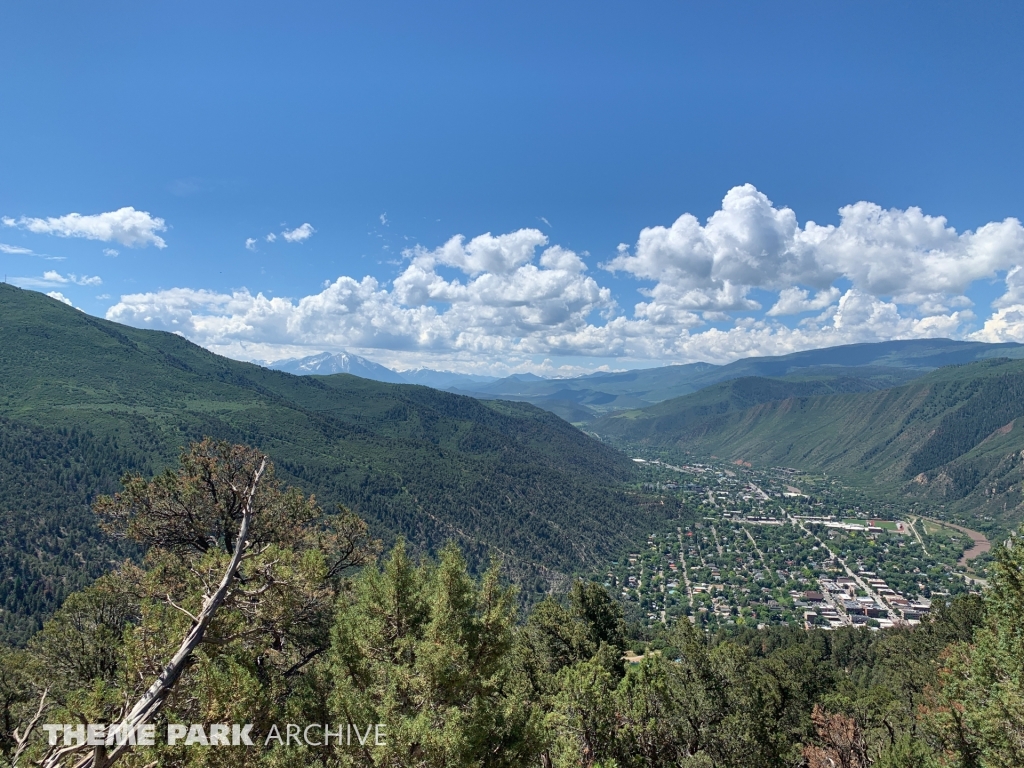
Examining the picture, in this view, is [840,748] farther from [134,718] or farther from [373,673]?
[134,718]

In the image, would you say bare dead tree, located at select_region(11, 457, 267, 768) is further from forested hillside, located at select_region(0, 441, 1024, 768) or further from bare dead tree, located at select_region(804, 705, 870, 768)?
bare dead tree, located at select_region(804, 705, 870, 768)

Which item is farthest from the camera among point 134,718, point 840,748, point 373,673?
point 840,748

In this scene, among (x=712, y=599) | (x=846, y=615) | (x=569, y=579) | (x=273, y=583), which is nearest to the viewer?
(x=273, y=583)

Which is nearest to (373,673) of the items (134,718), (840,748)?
(134,718)

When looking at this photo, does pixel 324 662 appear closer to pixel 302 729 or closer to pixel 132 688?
pixel 302 729

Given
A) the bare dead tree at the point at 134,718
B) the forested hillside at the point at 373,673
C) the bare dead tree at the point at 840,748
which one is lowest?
the bare dead tree at the point at 840,748

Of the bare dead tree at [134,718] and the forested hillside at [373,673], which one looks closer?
the bare dead tree at [134,718]

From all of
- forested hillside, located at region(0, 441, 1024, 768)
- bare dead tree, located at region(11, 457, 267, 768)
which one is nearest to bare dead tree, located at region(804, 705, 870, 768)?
forested hillside, located at region(0, 441, 1024, 768)

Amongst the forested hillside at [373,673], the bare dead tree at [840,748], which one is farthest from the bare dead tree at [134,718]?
the bare dead tree at [840,748]

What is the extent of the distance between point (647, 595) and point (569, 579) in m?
37.2

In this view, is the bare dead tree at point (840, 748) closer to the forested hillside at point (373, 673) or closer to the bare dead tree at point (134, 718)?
the forested hillside at point (373, 673)

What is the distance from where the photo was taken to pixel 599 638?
126 feet

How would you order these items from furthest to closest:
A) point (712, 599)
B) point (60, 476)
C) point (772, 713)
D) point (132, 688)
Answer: point (60, 476) < point (712, 599) < point (772, 713) < point (132, 688)

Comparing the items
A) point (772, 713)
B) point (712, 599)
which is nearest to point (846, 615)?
point (712, 599)
